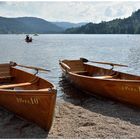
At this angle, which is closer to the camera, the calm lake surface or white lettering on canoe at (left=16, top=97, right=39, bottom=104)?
white lettering on canoe at (left=16, top=97, right=39, bottom=104)

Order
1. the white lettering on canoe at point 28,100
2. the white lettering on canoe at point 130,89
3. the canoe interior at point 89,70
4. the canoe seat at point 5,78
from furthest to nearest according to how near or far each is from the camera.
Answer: the canoe interior at point 89,70
the canoe seat at point 5,78
the white lettering on canoe at point 130,89
the white lettering on canoe at point 28,100

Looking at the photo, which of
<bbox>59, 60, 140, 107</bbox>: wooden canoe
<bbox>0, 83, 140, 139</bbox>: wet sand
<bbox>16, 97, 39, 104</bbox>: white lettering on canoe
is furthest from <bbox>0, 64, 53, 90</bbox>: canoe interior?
<bbox>59, 60, 140, 107</bbox>: wooden canoe

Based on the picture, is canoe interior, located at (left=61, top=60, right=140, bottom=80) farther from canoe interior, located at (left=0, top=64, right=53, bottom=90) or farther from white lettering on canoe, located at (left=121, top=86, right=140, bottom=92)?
canoe interior, located at (left=0, top=64, right=53, bottom=90)

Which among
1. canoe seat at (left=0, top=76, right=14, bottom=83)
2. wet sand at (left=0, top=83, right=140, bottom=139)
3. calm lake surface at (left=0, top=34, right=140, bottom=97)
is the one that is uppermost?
canoe seat at (left=0, top=76, right=14, bottom=83)

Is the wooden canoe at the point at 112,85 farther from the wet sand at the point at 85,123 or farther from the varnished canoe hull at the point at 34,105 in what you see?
the varnished canoe hull at the point at 34,105

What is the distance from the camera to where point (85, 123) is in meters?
11.6

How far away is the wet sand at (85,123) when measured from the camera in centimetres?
1061

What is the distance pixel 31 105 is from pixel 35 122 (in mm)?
701

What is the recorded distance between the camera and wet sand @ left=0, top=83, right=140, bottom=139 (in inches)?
418

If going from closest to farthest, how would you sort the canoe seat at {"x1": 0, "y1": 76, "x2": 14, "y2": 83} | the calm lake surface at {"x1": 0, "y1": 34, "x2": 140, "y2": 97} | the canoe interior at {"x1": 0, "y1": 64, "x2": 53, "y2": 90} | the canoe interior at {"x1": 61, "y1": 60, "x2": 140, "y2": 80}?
the canoe interior at {"x1": 0, "y1": 64, "x2": 53, "y2": 90} → the canoe seat at {"x1": 0, "y1": 76, "x2": 14, "y2": 83} → the canoe interior at {"x1": 61, "y1": 60, "x2": 140, "y2": 80} → the calm lake surface at {"x1": 0, "y1": 34, "x2": 140, "y2": 97}

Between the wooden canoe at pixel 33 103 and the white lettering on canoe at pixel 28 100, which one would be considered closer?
the wooden canoe at pixel 33 103

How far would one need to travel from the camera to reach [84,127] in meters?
11.2

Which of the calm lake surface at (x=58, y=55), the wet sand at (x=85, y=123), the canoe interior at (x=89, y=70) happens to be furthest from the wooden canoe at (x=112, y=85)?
the calm lake surface at (x=58, y=55)

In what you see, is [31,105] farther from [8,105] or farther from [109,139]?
[109,139]
